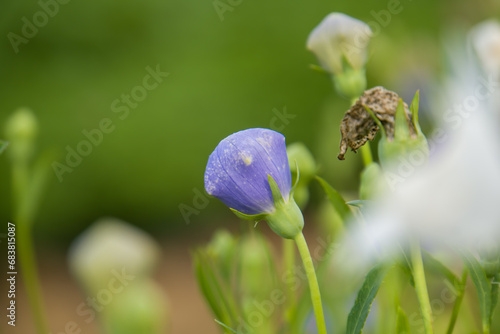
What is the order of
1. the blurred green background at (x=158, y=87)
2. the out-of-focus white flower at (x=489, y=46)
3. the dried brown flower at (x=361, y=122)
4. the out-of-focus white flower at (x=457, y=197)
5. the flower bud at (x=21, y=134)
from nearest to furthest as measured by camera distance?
1. the out-of-focus white flower at (x=457, y=197)
2. the dried brown flower at (x=361, y=122)
3. the out-of-focus white flower at (x=489, y=46)
4. the flower bud at (x=21, y=134)
5. the blurred green background at (x=158, y=87)

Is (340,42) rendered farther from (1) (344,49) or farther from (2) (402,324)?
(2) (402,324)

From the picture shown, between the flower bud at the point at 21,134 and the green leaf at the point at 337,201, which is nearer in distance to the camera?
the green leaf at the point at 337,201

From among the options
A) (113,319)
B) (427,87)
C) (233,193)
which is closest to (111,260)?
(113,319)

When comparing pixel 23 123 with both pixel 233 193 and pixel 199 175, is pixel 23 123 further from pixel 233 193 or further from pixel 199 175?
pixel 199 175

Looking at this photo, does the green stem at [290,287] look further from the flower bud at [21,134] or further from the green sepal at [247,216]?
the flower bud at [21,134]

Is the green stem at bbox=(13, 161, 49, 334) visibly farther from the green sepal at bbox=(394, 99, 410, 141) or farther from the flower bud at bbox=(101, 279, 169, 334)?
the green sepal at bbox=(394, 99, 410, 141)

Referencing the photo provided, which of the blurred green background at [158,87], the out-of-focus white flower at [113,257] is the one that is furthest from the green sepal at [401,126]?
the blurred green background at [158,87]
